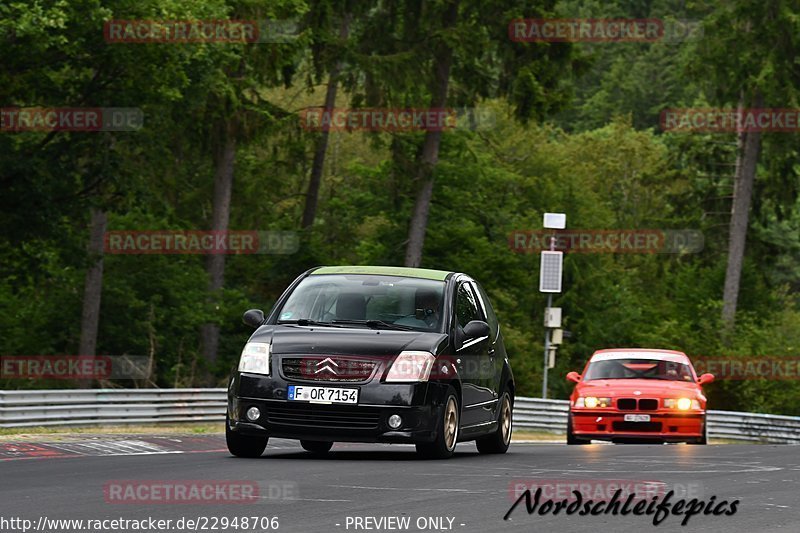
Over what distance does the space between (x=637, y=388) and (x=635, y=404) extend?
0.29 m

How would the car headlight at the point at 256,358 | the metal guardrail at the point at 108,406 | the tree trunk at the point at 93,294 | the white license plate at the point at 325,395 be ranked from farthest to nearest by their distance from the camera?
the tree trunk at the point at 93,294 < the metal guardrail at the point at 108,406 < the car headlight at the point at 256,358 < the white license plate at the point at 325,395

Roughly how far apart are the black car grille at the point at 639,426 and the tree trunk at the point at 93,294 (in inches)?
819

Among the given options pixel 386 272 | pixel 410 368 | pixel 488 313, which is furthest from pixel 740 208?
pixel 410 368

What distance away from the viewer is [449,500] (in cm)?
1130

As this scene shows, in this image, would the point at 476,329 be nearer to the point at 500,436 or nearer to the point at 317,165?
the point at 500,436

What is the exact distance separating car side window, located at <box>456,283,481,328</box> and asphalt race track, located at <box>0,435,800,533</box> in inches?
54.4

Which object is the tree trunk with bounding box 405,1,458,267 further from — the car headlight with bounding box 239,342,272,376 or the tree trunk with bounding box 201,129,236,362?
the car headlight with bounding box 239,342,272,376

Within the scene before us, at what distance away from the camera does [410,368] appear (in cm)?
1478

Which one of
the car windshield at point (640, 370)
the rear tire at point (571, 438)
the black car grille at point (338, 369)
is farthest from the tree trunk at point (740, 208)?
the black car grille at point (338, 369)

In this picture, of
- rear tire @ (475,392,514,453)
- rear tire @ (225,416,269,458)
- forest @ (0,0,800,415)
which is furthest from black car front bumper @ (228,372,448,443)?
forest @ (0,0,800,415)

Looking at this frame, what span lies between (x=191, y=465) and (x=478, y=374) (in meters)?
3.39

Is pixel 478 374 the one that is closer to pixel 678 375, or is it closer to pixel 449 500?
pixel 449 500

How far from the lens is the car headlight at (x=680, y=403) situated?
22.7m

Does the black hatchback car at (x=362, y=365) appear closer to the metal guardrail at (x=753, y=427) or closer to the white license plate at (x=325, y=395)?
the white license plate at (x=325, y=395)
